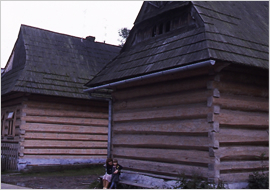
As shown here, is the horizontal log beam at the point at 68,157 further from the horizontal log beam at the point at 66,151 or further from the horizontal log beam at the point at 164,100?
the horizontal log beam at the point at 164,100

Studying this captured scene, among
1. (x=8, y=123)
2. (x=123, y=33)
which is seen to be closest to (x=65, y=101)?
(x=8, y=123)

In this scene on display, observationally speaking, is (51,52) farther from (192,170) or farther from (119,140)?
(192,170)

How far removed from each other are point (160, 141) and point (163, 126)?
407 millimetres

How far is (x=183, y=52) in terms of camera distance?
27.9 feet

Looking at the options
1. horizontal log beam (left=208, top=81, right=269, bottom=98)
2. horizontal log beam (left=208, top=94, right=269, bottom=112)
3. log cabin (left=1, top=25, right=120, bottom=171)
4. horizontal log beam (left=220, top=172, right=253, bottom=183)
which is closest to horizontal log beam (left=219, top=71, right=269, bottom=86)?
horizontal log beam (left=208, top=81, right=269, bottom=98)

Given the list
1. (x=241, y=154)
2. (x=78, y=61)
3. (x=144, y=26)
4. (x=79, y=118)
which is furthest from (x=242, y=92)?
(x=78, y=61)

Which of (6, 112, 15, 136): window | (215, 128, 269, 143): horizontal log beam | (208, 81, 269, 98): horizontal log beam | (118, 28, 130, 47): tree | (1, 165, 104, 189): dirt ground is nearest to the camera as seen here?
(215, 128, 269, 143): horizontal log beam

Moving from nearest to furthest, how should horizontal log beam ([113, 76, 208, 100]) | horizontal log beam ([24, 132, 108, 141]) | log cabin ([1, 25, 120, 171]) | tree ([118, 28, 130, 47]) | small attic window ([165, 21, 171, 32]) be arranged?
horizontal log beam ([113, 76, 208, 100]) < small attic window ([165, 21, 171, 32]) < log cabin ([1, 25, 120, 171]) < horizontal log beam ([24, 132, 108, 141]) < tree ([118, 28, 130, 47])

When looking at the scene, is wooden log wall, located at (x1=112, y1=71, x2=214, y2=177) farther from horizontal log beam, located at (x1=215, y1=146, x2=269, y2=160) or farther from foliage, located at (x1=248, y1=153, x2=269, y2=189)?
foliage, located at (x1=248, y1=153, x2=269, y2=189)

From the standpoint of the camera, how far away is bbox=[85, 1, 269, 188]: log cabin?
7879mm

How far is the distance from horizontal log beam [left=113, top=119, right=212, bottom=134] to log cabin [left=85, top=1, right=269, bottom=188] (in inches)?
0.9

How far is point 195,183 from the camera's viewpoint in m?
7.57

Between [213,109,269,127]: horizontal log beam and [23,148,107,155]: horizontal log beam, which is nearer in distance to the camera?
[213,109,269,127]: horizontal log beam

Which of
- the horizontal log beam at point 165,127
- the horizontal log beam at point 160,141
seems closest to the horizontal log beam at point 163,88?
the horizontal log beam at point 165,127
